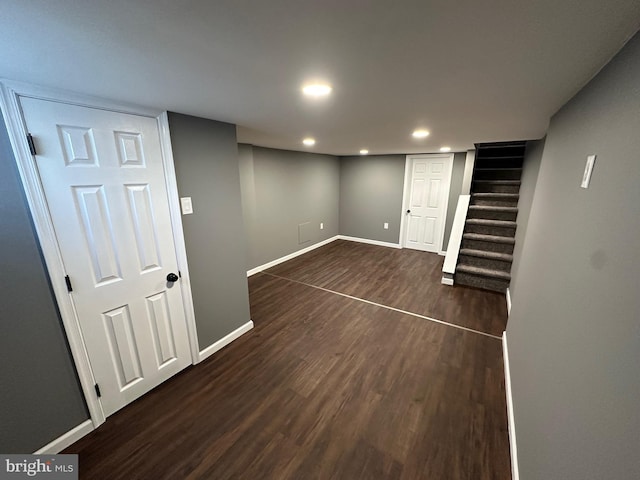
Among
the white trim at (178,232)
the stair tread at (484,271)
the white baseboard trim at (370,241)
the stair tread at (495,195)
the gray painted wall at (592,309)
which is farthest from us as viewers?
the white baseboard trim at (370,241)

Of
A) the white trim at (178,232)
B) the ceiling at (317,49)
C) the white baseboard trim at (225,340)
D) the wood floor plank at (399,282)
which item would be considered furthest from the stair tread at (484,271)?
the white trim at (178,232)

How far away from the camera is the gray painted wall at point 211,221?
1.93 meters

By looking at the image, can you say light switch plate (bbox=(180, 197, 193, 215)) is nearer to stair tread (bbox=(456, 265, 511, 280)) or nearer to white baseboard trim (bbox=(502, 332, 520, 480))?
white baseboard trim (bbox=(502, 332, 520, 480))

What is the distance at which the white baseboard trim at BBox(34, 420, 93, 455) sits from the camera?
1462mm

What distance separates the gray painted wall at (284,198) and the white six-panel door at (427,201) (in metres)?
1.79

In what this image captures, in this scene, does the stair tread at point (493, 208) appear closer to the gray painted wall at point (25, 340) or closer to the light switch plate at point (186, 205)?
the light switch plate at point (186, 205)

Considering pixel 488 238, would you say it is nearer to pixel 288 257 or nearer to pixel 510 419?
pixel 510 419

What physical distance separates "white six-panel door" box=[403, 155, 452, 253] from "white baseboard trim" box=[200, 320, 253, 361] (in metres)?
4.17

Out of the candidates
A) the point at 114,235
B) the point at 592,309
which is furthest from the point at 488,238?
the point at 114,235

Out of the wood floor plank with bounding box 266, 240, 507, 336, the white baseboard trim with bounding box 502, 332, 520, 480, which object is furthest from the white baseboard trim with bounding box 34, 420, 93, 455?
the wood floor plank with bounding box 266, 240, 507, 336

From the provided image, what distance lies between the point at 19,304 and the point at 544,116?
11.8 ft

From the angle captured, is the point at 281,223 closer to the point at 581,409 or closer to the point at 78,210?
the point at 78,210

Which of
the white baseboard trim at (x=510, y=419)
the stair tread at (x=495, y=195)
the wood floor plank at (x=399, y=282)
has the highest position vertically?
the stair tread at (x=495, y=195)
